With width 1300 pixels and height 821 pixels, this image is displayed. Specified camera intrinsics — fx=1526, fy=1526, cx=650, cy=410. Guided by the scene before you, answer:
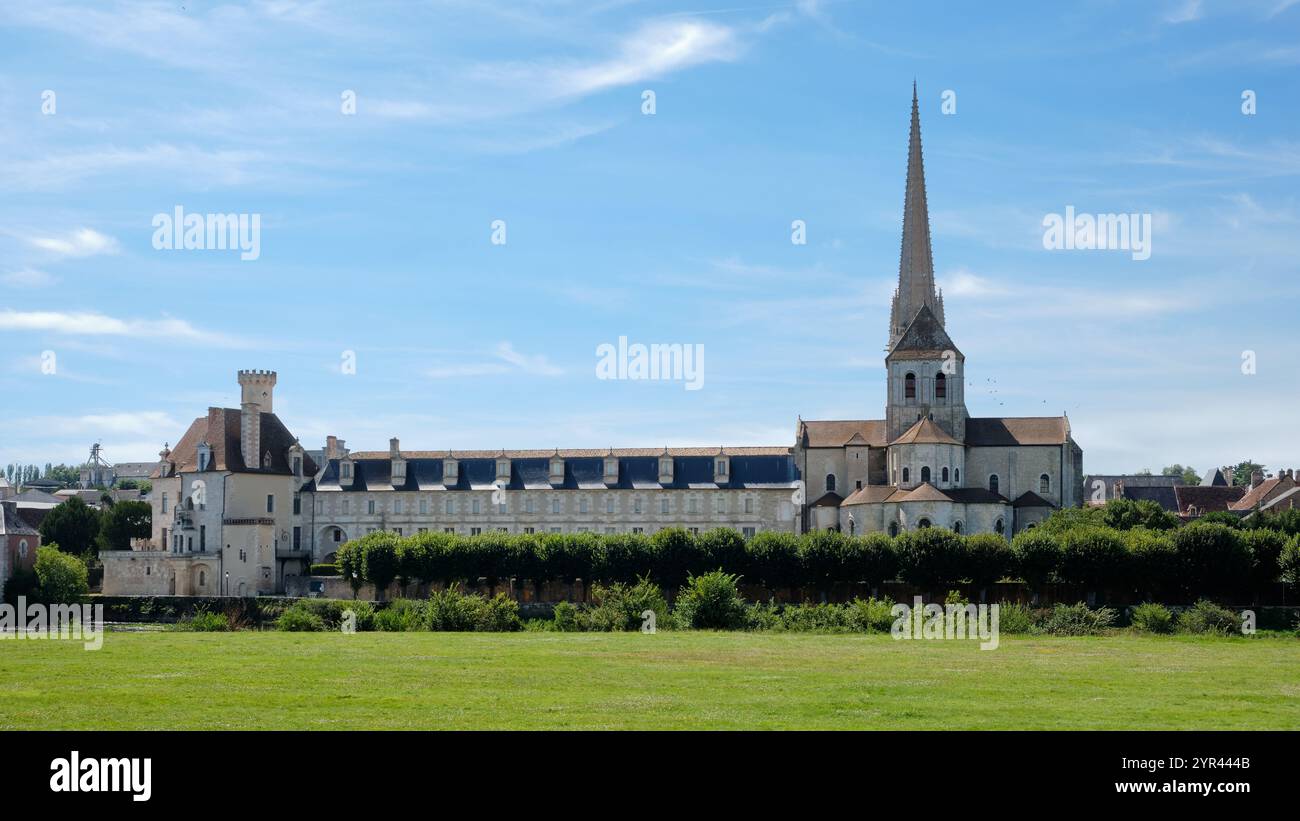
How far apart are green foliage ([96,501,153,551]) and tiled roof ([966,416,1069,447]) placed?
46.3 m

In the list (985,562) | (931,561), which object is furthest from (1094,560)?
(931,561)

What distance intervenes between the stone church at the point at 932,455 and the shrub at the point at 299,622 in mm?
31531

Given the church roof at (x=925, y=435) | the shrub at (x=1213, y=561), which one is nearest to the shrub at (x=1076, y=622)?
the shrub at (x=1213, y=561)

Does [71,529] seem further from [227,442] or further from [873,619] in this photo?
[873,619]

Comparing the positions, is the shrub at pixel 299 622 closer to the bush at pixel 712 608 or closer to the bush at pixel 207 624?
the bush at pixel 207 624

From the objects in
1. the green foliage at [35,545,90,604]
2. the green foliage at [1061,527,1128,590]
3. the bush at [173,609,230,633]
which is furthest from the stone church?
the green foliage at [35,545,90,604]

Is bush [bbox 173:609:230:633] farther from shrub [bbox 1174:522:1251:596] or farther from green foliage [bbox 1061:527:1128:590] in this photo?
shrub [bbox 1174:522:1251:596]

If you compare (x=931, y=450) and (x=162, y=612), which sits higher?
(x=931, y=450)

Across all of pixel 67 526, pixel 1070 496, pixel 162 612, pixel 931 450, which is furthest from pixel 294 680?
pixel 67 526

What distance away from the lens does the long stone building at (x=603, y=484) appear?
7550cm
